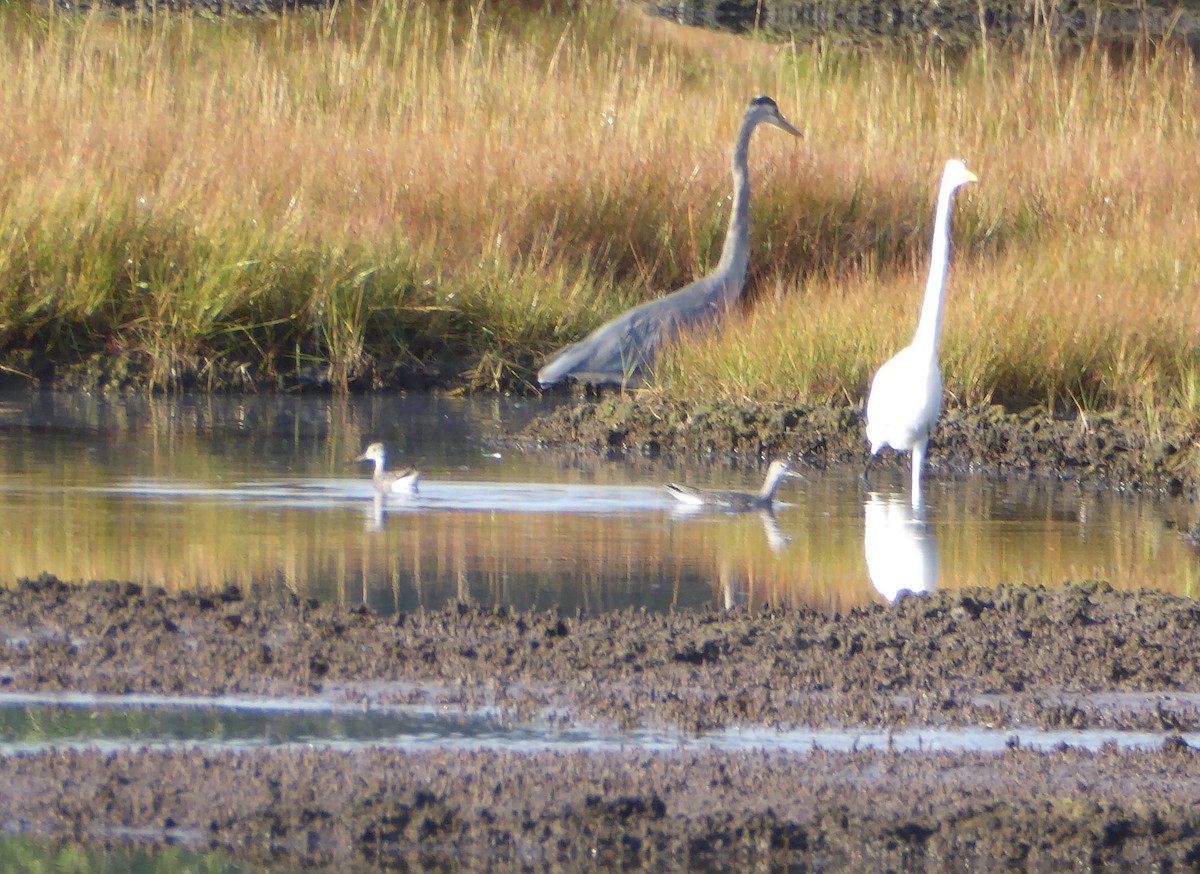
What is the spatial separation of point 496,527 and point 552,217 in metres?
6.33

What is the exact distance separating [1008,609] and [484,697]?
1633 millimetres

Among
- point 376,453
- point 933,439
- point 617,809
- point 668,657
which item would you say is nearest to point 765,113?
point 933,439

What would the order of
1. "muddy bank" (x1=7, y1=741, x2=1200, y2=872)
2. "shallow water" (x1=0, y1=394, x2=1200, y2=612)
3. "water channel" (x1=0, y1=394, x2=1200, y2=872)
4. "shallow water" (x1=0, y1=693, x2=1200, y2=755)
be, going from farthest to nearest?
"shallow water" (x1=0, y1=394, x2=1200, y2=612)
"water channel" (x1=0, y1=394, x2=1200, y2=872)
"shallow water" (x1=0, y1=693, x2=1200, y2=755)
"muddy bank" (x1=7, y1=741, x2=1200, y2=872)

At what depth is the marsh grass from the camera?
979 cm

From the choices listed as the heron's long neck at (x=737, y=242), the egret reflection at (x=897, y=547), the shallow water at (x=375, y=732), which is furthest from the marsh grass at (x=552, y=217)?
the shallow water at (x=375, y=732)

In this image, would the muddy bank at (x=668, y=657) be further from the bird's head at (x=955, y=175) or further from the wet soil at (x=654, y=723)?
the bird's head at (x=955, y=175)

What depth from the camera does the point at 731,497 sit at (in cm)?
718

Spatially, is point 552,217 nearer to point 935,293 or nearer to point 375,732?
point 935,293

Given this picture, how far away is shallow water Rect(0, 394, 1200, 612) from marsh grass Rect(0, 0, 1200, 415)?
1450mm

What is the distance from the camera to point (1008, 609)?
5.14m

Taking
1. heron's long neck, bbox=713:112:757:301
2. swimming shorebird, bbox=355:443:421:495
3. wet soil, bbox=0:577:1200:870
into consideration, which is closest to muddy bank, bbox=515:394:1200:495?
swimming shorebird, bbox=355:443:421:495

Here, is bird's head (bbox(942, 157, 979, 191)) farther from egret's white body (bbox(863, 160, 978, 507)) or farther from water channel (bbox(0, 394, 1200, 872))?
water channel (bbox(0, 394, 1200, 872))

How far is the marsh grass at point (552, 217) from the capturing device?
9.79 metres

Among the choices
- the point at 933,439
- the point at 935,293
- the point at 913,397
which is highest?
the point at 935,293
